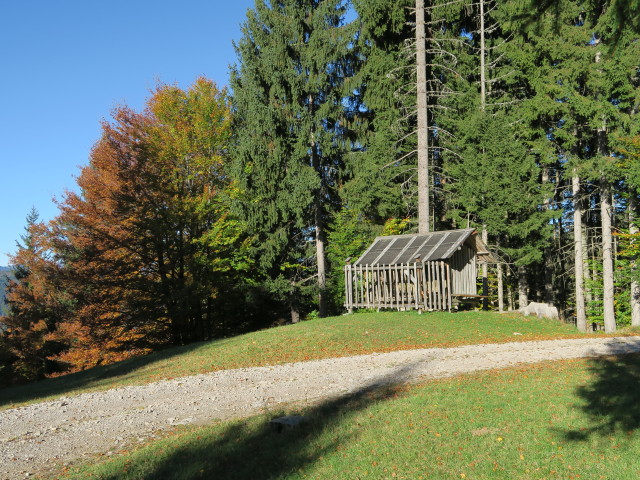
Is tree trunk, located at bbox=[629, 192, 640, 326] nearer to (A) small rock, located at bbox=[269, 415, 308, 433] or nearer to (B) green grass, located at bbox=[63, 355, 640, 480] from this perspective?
(B) green grass, located at bbox=[63, 355, 640, 480]

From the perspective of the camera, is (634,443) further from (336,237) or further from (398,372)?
(336,237)

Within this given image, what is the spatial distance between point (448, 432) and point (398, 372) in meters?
4.21

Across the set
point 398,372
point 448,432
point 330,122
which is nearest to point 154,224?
point 330,122

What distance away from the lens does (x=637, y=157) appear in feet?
60.6

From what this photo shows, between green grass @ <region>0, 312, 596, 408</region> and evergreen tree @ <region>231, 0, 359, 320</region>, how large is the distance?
811 centimetres

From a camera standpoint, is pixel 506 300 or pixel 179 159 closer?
pixel 179 159

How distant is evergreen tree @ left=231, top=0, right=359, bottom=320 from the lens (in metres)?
25.6

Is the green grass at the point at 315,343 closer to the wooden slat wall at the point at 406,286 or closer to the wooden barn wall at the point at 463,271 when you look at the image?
the wooden slat wall at the point at 406,286

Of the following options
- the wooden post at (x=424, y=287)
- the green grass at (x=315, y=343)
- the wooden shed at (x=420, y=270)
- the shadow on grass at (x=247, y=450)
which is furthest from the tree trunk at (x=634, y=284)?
the shadow on grass at (x=247, y=450)

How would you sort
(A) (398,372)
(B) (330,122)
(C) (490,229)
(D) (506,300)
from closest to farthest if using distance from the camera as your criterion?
(A) (398,372) < (C) (490,229) < (B) (330,122) < (D) (506,300)

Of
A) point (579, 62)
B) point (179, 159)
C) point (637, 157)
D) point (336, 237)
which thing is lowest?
point (336, 237)

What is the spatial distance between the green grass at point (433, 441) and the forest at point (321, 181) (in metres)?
14.2

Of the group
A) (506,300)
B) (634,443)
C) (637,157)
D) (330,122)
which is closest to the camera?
(634,443)

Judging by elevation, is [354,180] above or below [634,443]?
above
